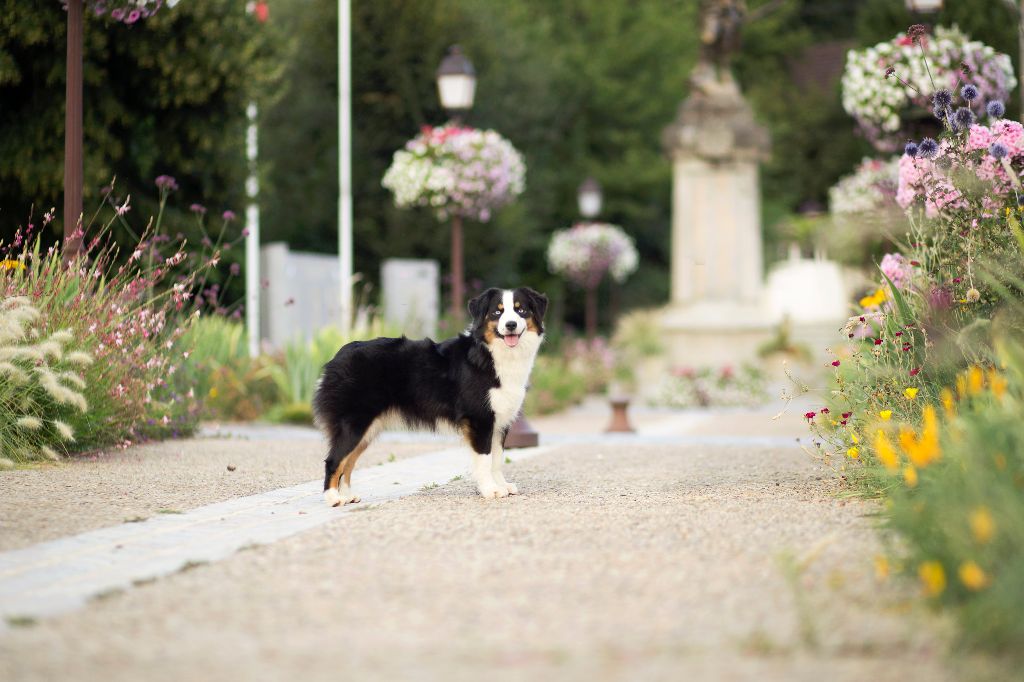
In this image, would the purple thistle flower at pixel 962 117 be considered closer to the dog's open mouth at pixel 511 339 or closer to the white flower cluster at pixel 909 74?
the dog's open mouth at pixel 511 339

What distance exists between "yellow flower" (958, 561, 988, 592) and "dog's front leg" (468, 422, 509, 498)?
3.52 metres

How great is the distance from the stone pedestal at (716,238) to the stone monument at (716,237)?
2cm

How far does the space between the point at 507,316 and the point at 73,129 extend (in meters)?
4.54

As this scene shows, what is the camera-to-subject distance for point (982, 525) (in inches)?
142

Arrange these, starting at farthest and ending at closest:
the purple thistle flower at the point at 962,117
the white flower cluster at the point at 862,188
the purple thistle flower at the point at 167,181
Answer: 1. the white flower cluster at the point at 862,188
2. the purple thistle flower at the point at 167,181
3. the purple thistle flower at the point at 962,117

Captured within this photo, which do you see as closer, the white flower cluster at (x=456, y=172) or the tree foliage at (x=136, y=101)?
the tree foliage at (x=136, y=101)

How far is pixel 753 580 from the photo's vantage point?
478cm

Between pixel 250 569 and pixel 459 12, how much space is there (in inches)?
866

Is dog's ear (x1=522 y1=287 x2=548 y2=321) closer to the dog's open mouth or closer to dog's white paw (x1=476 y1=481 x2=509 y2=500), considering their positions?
the dog's open mouth

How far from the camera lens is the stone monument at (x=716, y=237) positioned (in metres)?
20.8

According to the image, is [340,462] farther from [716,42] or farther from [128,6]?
[716,42]

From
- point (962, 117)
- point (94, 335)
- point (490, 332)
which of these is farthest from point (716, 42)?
point (490, 332)

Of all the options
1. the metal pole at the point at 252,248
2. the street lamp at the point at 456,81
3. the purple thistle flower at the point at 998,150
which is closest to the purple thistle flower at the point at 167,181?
the metal pole at the point at 252,248

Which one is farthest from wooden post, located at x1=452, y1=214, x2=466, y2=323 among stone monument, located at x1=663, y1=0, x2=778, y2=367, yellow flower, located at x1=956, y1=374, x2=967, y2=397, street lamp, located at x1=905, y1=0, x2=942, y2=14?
yellow flower, located at x1=956, y1=374, x2=967, y2=397
